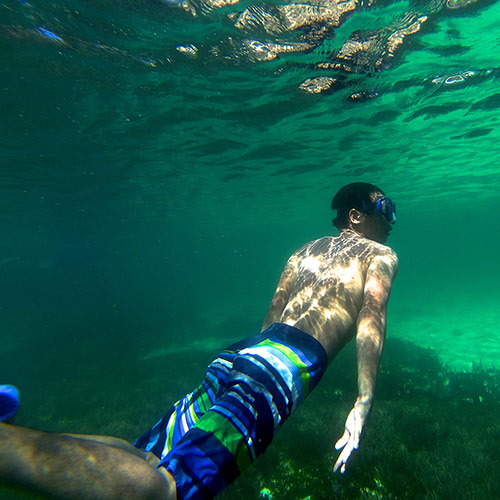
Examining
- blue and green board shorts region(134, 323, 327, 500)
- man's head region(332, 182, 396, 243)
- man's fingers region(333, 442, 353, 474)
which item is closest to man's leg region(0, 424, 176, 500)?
blue and green board shorts region(134, 323, 327, 500)

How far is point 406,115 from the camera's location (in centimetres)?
1455

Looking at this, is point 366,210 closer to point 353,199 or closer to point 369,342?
point 353,199

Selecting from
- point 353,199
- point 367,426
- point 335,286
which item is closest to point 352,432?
point 335,286

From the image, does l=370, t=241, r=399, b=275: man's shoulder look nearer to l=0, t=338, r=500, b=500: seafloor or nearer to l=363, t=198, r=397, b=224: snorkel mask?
l=363, t=198, r=397, b=224: snorkel mask

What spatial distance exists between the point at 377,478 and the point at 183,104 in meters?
13.6

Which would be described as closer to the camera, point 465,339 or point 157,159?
point 157,159

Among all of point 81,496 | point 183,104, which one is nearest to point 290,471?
point 81,496

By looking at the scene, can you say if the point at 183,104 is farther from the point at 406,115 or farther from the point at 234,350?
the point at 234,350

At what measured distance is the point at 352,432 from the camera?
2.37 meters

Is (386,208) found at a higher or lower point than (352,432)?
higher

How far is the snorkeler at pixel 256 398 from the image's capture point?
1.68 metres

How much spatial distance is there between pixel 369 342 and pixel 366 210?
2224mm

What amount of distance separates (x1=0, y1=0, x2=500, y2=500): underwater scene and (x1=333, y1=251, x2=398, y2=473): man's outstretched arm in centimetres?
228

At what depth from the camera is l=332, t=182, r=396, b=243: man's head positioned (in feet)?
14.1
